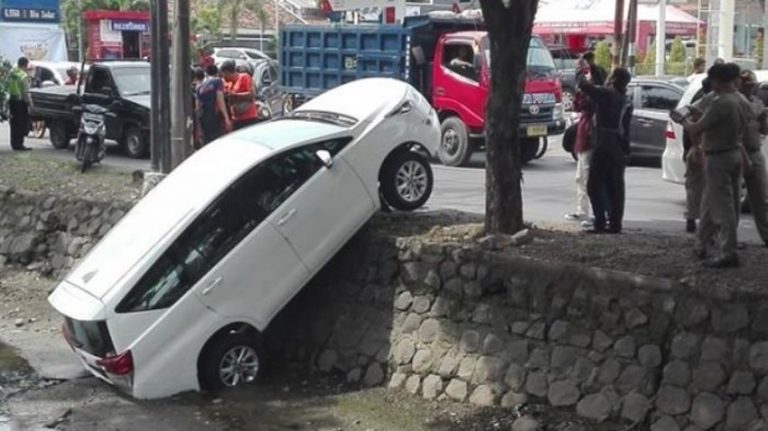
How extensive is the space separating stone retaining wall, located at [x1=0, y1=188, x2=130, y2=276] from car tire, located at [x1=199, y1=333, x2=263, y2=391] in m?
4.10

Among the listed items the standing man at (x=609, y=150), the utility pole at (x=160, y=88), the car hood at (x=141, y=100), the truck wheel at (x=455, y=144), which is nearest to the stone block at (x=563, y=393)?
the standing man at (x=609, y=150)

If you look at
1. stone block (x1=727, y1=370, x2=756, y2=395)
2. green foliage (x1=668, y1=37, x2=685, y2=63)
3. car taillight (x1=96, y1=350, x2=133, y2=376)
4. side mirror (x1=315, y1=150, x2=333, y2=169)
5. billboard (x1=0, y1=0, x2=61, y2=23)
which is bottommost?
car taillight (x1=96, y1=350, x2=133, y2=376)

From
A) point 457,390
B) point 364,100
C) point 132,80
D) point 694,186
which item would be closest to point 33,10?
point 132,80

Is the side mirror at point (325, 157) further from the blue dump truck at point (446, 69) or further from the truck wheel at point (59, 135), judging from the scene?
the truck wheel at point (59, 135)

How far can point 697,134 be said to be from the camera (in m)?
8.63

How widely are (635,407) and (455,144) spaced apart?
1247 cm

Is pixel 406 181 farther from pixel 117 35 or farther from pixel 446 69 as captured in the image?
pixel 117 35

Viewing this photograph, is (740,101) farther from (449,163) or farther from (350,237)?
(449,163)

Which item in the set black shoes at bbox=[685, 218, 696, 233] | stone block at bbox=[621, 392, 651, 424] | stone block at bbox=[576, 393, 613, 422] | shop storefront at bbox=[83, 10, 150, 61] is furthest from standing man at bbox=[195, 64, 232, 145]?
shop storefront at bbox=[83, 10, 150, 61]

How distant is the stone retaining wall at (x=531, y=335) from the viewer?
7.56 m

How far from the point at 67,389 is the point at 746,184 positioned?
5.88m

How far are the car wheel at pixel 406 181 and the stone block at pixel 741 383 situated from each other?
4.25 meters

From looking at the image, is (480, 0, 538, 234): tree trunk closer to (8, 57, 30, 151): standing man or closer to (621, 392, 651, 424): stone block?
(621, 392, 651, 424): stone block

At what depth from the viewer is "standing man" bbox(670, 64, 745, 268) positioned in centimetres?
832
